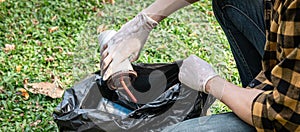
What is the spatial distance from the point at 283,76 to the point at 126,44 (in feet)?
1.91

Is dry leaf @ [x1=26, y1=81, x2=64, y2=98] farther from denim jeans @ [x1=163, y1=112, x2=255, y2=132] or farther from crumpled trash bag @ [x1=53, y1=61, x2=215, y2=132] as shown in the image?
denim jeans @ [x1=163, y1=112, x2=255, y2=132]

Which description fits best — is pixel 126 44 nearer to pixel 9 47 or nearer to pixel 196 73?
pixel 196 73

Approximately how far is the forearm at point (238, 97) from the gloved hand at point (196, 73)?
2.0 inches

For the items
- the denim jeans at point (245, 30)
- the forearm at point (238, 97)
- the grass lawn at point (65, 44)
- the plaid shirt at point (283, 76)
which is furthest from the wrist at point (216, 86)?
the grass lawn at point (65, 44)

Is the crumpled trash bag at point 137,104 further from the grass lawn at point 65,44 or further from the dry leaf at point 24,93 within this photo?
the dry leaf at point 24,93

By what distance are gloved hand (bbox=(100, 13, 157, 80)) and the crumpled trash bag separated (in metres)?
0.14

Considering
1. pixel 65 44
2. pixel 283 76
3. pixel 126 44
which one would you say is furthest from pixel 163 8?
pixel 65 44

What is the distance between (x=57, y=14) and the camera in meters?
2.56

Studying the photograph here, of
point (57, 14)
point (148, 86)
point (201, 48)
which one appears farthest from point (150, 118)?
point (57, 14)

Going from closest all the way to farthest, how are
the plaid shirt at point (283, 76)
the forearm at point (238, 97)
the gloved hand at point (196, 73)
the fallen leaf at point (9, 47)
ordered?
the plaid shirt at point (283, 76) → the forearm at point (238, 97) → the gloved hand at point (196, 73) → the fallen leaf at point (9, 47)

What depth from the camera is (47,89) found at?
2074mm

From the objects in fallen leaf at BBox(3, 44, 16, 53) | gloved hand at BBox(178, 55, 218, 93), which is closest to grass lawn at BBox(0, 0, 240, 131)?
fallen leaf at BBox(3, 44, 16, 53)

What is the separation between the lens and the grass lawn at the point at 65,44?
6.32ft

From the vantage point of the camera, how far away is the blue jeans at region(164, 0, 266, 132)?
1255mm
